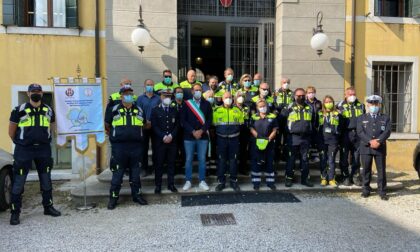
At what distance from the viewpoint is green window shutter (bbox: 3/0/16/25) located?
8.70 metres

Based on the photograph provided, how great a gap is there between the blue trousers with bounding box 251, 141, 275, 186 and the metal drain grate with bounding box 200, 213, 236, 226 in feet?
4.71

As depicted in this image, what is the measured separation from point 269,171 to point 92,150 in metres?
4.46

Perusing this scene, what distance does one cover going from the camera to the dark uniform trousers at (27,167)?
229 inches

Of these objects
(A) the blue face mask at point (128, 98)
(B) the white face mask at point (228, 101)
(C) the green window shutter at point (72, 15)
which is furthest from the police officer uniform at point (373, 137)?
(C) the green window shutter at point (72, 15)

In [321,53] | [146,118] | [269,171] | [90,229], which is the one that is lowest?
[90,229]

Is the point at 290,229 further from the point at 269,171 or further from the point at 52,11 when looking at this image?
the point at 52,11

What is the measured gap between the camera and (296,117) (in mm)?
7273

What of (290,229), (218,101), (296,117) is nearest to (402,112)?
(296,117)

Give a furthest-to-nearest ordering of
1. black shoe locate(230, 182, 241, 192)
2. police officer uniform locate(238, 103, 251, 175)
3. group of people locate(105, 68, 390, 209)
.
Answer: police officer uniform locate(238, 103, 251, 175) → black shoe locate(230, 182, 241, 192) → group of people locate(105, 68, 390, 209)

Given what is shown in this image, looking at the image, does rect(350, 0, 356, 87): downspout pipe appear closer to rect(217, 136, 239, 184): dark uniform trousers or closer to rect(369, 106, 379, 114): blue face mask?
rect(369, 106, 379, 114): blue face mask

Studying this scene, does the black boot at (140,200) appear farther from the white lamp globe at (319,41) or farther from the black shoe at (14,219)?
the white lamp globe at (319,41)

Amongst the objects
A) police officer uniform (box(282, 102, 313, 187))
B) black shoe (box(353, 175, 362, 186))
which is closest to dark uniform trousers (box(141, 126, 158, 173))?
police officer uniform (box(282, 102, 313, 187))

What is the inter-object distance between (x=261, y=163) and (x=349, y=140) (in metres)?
1.86

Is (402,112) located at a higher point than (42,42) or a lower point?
lower
